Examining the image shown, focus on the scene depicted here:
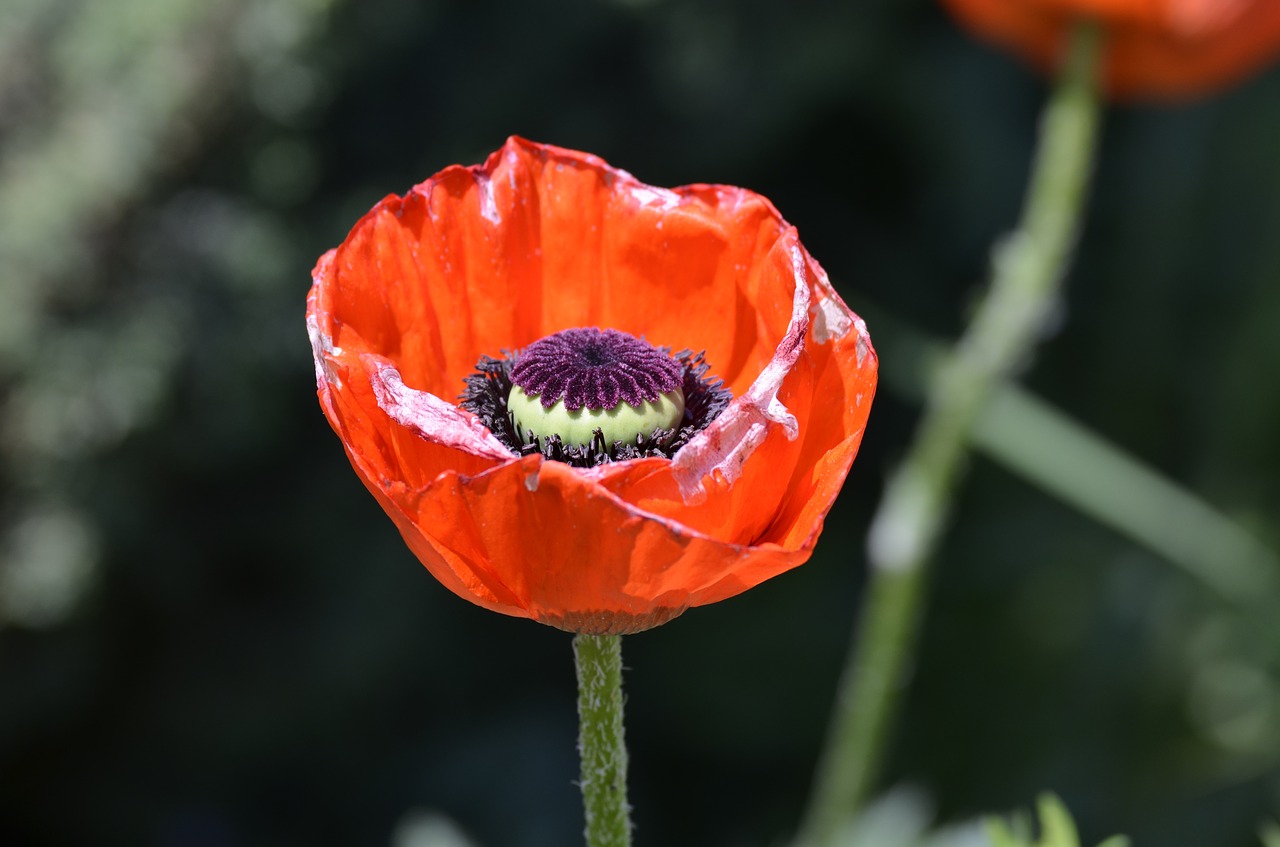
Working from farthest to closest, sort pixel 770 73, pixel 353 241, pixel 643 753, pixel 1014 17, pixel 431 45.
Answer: pixel 643 753, pixel 770 73, pixel 431 45, pixel 1014 17, pixel 353 241

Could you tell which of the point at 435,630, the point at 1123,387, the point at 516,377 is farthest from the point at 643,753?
the point at 516,377

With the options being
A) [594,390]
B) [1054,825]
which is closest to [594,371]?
[594,390]

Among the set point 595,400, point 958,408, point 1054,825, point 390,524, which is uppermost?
point 390,524

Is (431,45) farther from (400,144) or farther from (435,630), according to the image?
(435,630)

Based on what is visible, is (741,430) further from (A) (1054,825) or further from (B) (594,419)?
(A) (1054,825)

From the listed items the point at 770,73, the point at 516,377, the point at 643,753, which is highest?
the point at 770,73

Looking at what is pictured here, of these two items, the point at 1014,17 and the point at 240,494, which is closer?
the point at 1014,17

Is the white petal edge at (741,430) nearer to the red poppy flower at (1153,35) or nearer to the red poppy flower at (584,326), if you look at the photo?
the red poppy flower at (584,326)
